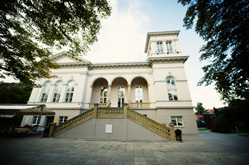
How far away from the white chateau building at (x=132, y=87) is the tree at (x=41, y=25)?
925 cm

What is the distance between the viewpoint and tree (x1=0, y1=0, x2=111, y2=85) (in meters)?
5.54

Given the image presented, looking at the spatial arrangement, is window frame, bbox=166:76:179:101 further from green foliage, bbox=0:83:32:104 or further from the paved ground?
green foliage, bbox=0:83:32:104

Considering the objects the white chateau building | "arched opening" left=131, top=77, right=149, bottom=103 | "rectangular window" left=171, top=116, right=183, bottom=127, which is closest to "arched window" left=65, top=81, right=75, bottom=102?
the white chateau building

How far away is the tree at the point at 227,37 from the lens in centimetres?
263

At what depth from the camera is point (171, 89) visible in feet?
49.3

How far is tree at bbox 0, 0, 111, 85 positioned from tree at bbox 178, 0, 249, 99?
516cm

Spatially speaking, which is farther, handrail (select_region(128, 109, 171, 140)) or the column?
the column

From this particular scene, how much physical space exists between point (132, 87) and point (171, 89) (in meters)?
6.44

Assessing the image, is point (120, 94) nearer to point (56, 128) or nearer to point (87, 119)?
point (87, 119)

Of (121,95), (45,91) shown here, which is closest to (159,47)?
(121,95)

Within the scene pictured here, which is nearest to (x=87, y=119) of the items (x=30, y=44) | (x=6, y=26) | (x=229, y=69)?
(x=30, y=44)

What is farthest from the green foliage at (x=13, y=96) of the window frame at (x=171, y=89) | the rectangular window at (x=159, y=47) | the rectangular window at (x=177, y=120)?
the rectangular window at (x=177, y=120)

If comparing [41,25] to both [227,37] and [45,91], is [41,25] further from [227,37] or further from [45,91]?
[45,91]

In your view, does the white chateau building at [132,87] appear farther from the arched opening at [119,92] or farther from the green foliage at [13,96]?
the green foliage at [13,96]
